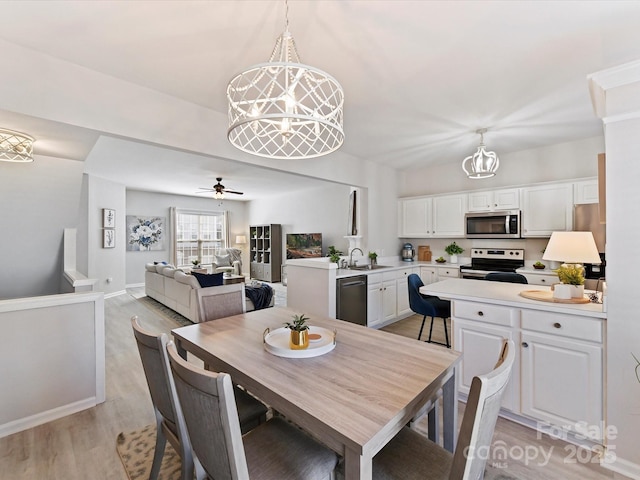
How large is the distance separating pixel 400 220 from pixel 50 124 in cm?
505

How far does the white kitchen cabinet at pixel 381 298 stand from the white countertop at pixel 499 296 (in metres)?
1.34

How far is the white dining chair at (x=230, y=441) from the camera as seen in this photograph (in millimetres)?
948

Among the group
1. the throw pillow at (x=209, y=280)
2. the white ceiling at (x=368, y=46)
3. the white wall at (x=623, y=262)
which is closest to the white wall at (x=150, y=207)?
the throw pillow at (x=209, y=280)

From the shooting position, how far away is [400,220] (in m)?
5.70

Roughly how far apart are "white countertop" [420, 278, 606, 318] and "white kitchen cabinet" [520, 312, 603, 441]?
0.06 metres

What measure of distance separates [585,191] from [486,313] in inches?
113

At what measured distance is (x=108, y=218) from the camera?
6531 mm

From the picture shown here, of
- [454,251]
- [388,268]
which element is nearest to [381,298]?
[388,268]

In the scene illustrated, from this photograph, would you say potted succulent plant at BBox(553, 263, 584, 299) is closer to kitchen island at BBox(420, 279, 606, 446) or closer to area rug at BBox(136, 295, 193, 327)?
kitchen island at BBox(420, 279, 606, 446)

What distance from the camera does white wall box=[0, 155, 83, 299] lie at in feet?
10.6

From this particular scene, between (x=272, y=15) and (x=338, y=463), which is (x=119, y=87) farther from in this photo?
(x=338, y=463)

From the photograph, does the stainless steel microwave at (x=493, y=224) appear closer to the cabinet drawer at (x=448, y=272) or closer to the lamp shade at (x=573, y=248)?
the cabinet drawer at (x=448, y=272)

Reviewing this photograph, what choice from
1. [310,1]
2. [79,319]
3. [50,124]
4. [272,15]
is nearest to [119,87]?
[50,124]

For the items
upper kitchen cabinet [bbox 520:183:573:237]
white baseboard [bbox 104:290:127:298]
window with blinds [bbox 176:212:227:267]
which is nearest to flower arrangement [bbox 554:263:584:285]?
upper kitchen cabinet [bbox 520:183:573:237]
